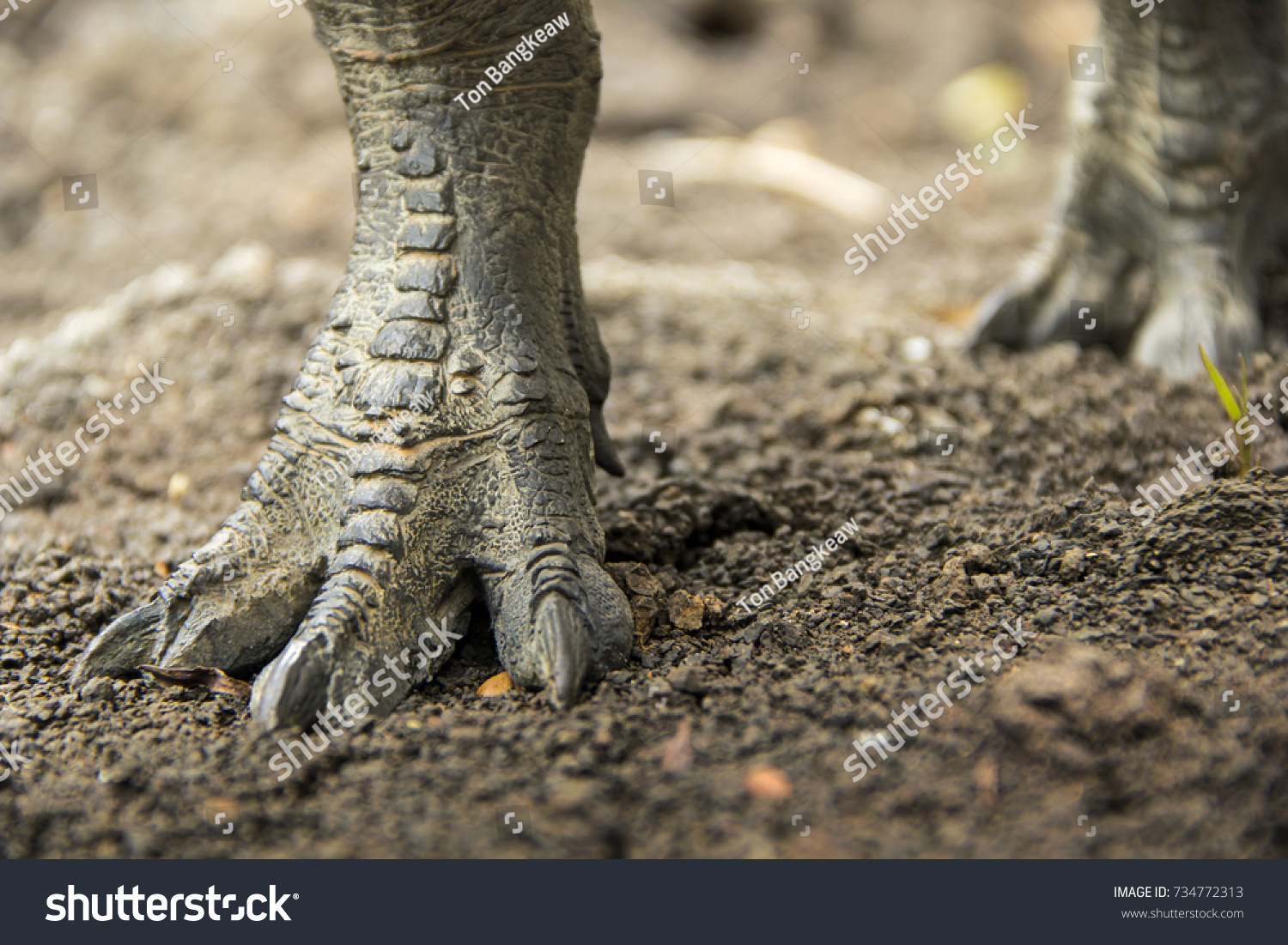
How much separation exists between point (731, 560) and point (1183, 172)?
67.0 inches

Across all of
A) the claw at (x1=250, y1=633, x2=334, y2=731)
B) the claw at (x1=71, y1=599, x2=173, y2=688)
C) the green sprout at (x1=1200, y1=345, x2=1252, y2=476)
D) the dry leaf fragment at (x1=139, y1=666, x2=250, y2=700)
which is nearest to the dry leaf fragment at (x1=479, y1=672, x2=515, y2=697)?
the claw at (x1=250, y1=633, x2=334, y2=731)

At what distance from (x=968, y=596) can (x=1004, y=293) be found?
158 centimetres

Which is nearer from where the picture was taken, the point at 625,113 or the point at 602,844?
the point at 602,844

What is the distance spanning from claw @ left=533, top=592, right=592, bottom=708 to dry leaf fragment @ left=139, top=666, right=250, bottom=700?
48 cm

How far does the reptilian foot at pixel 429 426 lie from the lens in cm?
156

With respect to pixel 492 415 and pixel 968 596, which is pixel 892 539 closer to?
pixel 968 596

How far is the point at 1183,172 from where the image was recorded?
8.83ft

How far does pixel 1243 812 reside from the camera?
115 centimetres

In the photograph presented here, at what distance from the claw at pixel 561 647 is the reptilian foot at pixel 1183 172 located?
1854 mm

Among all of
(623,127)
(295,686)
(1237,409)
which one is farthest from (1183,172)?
(623,127)

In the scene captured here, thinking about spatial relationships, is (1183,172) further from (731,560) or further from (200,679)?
(200,679)

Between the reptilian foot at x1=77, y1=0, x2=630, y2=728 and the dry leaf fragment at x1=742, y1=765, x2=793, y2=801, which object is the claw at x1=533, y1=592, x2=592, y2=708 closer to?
the reptilian foot at x1=77, y1=0, x2=630, y2=728
